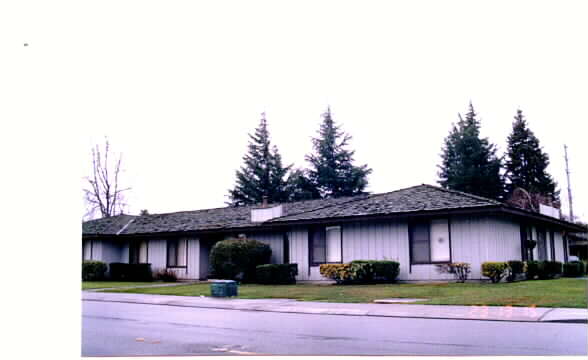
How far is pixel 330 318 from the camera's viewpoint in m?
10.8

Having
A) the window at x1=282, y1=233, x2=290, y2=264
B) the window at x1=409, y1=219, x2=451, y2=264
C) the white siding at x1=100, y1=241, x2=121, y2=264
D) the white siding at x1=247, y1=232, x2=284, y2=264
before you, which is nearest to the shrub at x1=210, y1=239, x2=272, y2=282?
→ the white siding at x1=247, y1=232, x2=284, y2=264

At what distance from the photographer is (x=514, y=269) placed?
55.8 feet

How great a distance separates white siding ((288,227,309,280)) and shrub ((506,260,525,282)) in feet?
20.3

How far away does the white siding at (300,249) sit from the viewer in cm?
2005

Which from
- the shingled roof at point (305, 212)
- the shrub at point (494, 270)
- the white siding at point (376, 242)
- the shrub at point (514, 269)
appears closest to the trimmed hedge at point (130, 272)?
the shingled roof at point (305, 212)

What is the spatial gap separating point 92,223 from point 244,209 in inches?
238

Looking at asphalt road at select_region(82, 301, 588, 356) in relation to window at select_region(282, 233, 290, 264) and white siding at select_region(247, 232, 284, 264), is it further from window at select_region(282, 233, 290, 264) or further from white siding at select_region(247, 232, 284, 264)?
white siding at select_region(247, 232, 284, 264)

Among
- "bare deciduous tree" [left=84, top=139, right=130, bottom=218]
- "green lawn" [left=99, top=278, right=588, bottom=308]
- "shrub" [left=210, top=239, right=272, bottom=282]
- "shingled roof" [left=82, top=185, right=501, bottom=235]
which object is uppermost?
"bare deciduous tree" [left=84, top=139, right=130, bottom=218]

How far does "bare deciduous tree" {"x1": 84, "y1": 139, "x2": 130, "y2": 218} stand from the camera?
56.1 ft

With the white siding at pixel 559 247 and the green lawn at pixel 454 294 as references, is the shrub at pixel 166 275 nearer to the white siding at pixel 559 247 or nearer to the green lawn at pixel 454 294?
the green lawn at pixel 454 294

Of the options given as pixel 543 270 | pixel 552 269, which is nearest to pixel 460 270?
pixel 543 270

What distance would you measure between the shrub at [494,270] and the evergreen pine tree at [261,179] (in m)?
10.1

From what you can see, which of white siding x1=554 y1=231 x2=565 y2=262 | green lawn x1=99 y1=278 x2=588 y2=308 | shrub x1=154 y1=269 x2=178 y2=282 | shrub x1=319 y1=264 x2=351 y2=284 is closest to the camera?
green lawn x1=99 y1=278 x2=588 y2=308

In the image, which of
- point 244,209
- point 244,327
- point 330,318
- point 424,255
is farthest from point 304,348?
point 244,209
